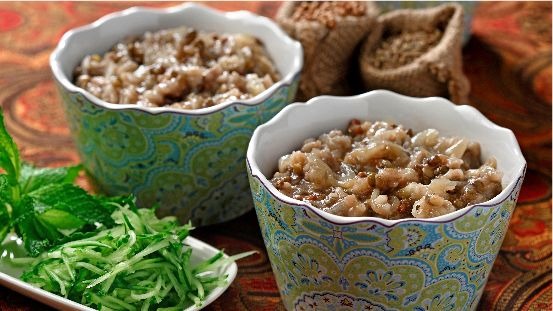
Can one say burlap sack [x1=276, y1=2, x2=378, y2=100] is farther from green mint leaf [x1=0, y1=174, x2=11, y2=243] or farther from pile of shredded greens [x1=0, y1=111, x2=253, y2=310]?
green mint leaf [x1=0, y1=174, x2=11, y2=243]

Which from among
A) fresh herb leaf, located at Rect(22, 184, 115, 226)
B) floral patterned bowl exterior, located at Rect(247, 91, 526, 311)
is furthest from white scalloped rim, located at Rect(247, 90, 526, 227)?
fresh herb leaf, located at Rect(22, 184, 115, 226)

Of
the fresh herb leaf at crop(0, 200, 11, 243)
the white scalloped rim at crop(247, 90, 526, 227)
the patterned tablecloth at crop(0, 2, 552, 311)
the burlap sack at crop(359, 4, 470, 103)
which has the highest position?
the white scalloped rim at crop(247, 90, 526, 227)

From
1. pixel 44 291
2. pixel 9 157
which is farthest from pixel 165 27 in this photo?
pixel 44 291

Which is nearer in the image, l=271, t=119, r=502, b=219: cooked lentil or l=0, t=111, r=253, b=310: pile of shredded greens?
l=271, t=119, r=502, b=219: cooked lentil

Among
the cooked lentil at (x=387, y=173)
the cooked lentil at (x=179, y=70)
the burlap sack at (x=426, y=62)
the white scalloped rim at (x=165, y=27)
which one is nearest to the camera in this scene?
the cooked lentil at (x=387, y=173)

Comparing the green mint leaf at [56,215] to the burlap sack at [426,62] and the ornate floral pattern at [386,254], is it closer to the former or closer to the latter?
the ornate floral pattern at [386,254]

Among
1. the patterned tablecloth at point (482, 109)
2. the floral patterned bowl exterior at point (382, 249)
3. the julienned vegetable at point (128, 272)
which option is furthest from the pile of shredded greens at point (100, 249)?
the floral patterned bowl exterior at point (382, 249)
